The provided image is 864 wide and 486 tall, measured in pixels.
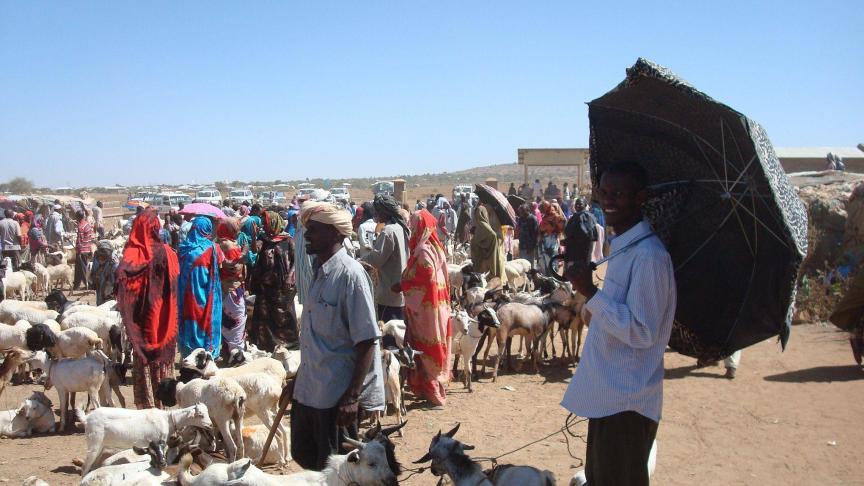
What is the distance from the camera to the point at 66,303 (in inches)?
391

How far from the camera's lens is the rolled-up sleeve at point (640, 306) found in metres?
2.61

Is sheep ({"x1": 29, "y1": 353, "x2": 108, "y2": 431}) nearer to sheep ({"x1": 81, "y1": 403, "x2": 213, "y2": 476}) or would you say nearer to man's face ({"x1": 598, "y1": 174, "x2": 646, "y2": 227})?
sheep ({"x1": 81, "y1": 403, "x2": 213, "y2": 476})

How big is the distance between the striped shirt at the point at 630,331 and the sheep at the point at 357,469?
108 centimetres

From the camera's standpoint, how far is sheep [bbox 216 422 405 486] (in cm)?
335

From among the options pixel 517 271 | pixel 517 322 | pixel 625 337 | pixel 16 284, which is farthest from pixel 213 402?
pixel 16 284

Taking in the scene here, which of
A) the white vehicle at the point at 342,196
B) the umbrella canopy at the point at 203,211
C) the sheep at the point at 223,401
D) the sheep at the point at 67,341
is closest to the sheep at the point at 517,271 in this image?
the umbrella canopy at the point at 203,211

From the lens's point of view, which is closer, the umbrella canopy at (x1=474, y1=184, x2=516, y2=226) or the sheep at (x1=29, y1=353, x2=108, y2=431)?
the sheep at (x1=29, y1=353, x2=108, y2=431)

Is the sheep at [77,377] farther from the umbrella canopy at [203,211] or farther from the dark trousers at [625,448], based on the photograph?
the dark trousers at [625,448]

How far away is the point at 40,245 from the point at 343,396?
681 inches

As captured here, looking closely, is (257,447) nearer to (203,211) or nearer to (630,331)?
(203,211)

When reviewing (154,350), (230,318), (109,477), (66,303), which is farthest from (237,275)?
(109,477)

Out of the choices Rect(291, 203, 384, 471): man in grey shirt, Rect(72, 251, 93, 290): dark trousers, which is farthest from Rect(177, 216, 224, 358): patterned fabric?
Rect(72, 251, 93, 290): dark trousers

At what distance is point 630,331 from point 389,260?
491cm

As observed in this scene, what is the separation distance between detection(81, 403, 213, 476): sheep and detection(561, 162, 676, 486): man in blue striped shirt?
3.44m
